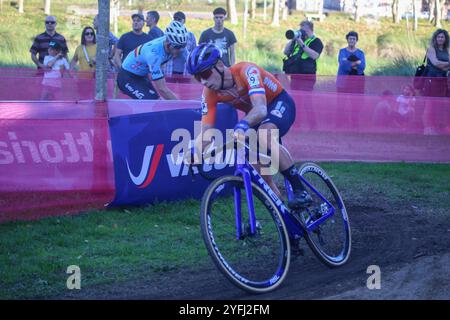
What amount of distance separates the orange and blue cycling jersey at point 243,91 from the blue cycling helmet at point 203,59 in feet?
0.99

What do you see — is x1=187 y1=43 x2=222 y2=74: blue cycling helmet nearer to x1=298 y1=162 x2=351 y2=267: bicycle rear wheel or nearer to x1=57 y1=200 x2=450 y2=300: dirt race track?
x1=298 y1=162 x2=351 y2=267: bicycle rear wheel

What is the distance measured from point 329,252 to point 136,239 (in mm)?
1944

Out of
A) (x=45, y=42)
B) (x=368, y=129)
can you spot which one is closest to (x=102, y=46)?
(x=368, y=129)

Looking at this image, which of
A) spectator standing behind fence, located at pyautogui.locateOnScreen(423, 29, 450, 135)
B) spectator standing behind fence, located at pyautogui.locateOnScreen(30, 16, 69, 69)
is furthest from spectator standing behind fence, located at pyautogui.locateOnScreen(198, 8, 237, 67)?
spectator standing behind fence, located at pyautogui.locateOnScreen(423, 29, 450, 135)

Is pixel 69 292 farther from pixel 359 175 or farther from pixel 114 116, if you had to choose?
pixel 359 175

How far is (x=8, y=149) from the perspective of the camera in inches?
335

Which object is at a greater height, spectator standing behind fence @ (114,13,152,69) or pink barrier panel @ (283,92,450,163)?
spectator standing behind fence @ (114,13,152,69)

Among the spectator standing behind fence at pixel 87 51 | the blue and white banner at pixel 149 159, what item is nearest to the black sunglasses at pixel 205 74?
the blue and white banner at pixel 149 159

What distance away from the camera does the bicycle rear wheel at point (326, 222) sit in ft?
22.9

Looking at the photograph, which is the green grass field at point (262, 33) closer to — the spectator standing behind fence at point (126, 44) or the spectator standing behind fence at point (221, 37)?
the spectator standing behind fence at point (221, 37)

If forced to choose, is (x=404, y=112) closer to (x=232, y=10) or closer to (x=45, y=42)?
(x=45, y=42)

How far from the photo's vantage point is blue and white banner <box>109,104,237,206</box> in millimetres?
8898

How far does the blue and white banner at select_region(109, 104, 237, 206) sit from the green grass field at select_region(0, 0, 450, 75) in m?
14.9
